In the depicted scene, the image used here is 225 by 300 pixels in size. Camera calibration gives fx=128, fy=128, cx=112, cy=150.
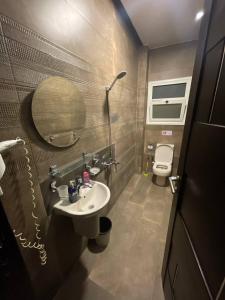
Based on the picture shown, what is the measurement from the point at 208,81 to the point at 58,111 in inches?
38.9

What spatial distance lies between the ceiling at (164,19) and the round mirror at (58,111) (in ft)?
5.08

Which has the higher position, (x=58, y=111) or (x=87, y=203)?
(x=58, y=111)

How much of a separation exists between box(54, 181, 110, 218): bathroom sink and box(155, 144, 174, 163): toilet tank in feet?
6.63

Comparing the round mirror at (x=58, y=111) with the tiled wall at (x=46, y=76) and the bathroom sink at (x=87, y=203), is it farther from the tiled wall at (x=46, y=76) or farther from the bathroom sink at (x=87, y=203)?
the bathroom sink at (x=87, y=203)

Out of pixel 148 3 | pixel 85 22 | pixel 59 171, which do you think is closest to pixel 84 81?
pixel 85 22

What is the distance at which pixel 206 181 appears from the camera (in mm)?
578

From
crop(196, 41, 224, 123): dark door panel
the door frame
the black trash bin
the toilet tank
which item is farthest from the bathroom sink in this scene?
the toilet tank

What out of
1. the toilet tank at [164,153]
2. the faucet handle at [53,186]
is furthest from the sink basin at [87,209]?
the toilet tank at [164,153]

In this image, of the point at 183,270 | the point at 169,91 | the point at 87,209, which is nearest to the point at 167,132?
the point at 169,91

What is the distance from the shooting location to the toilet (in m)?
2.59

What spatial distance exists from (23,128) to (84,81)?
77 cm

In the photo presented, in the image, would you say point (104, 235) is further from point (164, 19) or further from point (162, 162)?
point (164, 19)

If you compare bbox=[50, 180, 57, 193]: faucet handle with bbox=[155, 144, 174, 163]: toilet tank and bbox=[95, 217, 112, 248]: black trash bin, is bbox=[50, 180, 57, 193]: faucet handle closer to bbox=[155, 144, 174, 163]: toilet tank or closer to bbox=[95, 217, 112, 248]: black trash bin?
bbox=[95, 217, 112, 248]: black trash bin

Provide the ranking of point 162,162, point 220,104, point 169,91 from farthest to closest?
point 162,162, point 169,91, point 220,104
